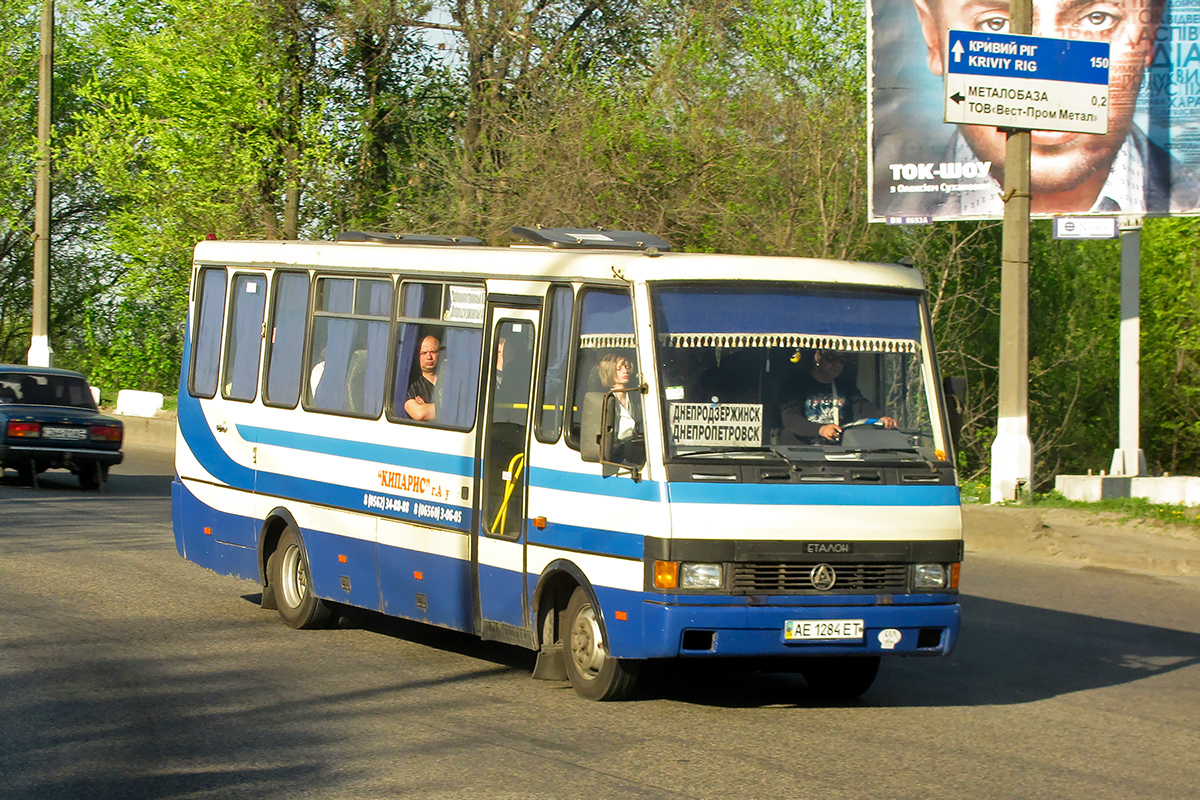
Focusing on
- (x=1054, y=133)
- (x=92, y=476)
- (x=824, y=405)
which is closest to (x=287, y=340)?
(x=824, y=405)

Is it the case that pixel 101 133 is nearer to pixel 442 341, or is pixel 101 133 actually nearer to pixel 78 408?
pixel 78 408

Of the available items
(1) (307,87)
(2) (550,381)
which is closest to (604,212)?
(1) (307,87)

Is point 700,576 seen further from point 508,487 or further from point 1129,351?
point 1129,351

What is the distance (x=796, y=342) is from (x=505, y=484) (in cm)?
198

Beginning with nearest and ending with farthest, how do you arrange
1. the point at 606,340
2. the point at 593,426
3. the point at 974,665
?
1. the point at 593,426
2. the point at 606,340
3. the point at 974,665

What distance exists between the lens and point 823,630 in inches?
308

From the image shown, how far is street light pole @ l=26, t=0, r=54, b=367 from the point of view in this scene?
3238cm

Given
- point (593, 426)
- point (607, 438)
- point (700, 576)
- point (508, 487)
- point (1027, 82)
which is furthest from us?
point (1027, 82)

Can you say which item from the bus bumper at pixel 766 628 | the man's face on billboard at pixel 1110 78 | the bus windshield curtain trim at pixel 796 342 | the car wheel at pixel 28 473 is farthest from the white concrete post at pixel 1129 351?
the car wheel at pixel 28 473

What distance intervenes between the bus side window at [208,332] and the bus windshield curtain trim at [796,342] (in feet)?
18.1

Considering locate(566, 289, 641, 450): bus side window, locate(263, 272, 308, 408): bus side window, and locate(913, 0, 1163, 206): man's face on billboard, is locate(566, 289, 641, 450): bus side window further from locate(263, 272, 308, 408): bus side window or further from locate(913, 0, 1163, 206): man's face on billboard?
locate(913, 0, 1163, 206): man's face on billboard

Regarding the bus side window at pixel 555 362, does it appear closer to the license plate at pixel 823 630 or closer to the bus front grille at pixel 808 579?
the bus front grille at pixel 808 579

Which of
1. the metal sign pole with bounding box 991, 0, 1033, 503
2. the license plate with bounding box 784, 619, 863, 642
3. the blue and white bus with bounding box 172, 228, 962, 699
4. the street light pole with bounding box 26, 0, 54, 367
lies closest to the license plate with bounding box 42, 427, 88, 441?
the street light pole with bounding box 26, 0, 54, 367

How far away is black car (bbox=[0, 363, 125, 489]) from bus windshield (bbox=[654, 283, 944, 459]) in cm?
1520
